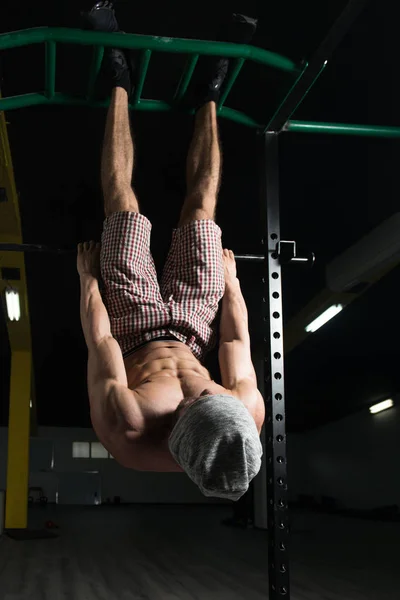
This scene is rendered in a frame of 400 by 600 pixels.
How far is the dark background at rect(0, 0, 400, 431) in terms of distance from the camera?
12.2ft

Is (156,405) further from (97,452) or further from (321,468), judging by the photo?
(97,452)

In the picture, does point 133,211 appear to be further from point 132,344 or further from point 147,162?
point 147,162

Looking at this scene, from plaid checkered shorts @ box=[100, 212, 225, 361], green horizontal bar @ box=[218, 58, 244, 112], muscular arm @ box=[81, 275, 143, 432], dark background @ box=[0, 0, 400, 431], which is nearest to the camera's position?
muscular arm @ box=[81, 275, 143, 432]

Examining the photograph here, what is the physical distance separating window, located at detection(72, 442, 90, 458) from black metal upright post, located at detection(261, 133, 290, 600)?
52.3 ft

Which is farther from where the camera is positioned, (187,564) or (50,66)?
(187,564)

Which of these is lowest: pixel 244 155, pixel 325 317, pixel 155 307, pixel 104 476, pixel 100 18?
pixel 104 476

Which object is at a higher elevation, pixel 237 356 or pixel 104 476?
pixel 237 356

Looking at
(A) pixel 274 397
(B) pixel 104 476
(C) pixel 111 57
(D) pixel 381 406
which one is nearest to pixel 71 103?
(C) pixel 111 57

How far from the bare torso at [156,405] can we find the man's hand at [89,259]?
49 cm

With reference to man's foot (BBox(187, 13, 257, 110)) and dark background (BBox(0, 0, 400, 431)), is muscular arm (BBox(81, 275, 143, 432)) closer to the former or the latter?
dark background (BBox(0, 0, 400, 431))

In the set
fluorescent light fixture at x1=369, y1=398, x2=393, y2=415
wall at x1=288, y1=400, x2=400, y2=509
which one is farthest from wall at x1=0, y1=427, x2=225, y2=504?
fluorescent light fixture at x1=369, y1=398, x2=393, y2=415

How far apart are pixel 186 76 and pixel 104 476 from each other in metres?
16.1

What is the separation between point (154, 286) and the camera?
117 inches

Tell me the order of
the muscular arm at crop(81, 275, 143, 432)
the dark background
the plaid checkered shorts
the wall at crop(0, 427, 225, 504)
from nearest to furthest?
the muscular arm at crop(81, 275, 143, 432) → the plaid checkered shorts → the dark background → the wall at crop(0, 427, 225, 504)
